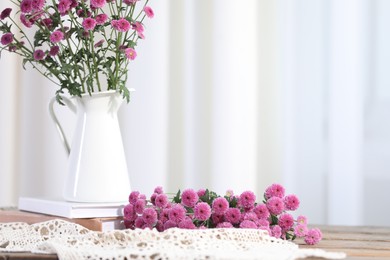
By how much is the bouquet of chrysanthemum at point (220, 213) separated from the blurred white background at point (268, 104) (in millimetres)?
703

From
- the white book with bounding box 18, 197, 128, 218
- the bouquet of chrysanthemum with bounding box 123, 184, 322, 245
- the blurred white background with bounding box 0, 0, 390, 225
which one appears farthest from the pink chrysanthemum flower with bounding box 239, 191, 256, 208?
the blurred white background with bounding box 0, 0, 390, 225

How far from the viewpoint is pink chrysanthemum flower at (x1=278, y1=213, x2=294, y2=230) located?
110 cm

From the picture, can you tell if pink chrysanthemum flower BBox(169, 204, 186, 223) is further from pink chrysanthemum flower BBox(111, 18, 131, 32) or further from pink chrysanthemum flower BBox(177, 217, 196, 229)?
pink chrysanthemum flower BBox(111, 18, 131, 32)

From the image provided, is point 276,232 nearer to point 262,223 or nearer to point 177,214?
point 262,223

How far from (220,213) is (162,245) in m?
0.18

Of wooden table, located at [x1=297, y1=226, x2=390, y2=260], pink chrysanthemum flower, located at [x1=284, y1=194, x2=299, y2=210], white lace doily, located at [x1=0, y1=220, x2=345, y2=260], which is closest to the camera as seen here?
white lace doily, located at [x1=0, y1=220, x2=345, y2=260]

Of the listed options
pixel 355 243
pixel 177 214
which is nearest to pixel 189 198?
pixel 177 214

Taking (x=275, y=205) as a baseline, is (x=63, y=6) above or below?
above

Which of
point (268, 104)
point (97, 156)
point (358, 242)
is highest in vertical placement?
point (268, 104)

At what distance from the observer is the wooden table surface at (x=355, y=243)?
3.18ft

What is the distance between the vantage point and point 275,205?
110cm

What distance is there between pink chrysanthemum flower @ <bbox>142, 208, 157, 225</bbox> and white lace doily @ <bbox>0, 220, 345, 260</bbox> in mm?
109

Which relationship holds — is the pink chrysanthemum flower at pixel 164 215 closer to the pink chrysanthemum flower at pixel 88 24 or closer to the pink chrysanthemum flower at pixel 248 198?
the pink chrysanthemum flower at pixel 248 198

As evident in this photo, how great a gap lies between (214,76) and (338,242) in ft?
2.67
